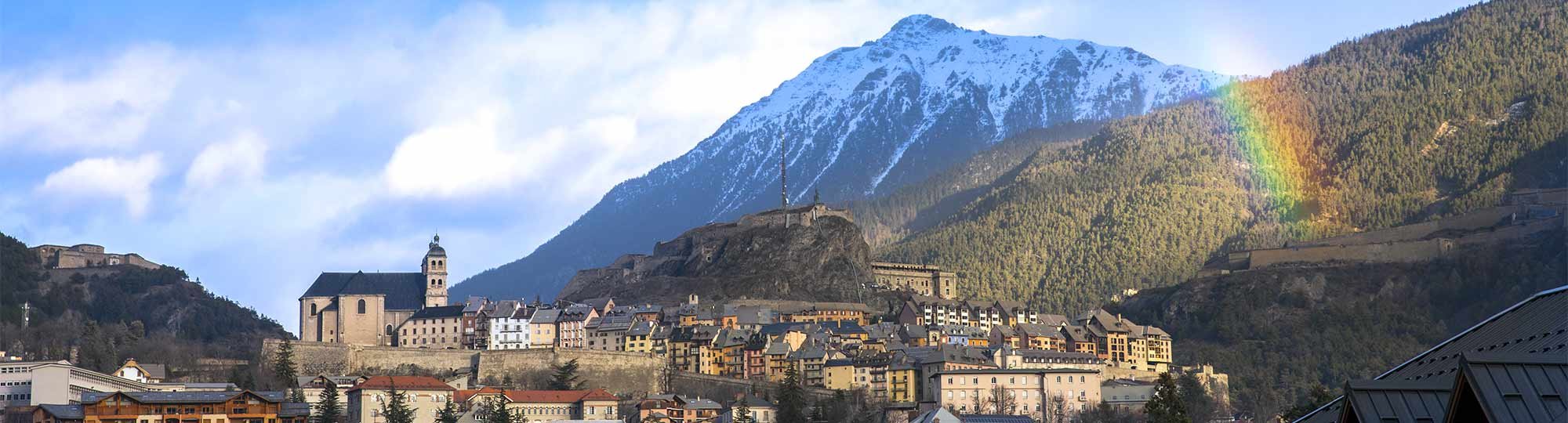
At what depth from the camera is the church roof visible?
13538 cm

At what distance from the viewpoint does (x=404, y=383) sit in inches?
4119

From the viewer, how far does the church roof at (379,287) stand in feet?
444

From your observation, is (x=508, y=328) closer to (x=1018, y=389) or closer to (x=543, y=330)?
(x=543, y=330)

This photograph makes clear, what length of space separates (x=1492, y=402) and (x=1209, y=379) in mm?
109481

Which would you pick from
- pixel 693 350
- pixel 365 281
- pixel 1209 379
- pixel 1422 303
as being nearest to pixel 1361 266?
pixel 1422 303

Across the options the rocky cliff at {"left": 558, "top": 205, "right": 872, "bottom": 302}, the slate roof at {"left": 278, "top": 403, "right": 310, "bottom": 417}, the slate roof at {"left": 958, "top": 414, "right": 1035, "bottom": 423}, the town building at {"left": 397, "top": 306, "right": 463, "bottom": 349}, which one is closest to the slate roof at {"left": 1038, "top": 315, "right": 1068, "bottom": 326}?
the rocky cliff at {"left": 558, "top": 205, "right": 872, "bottom": 302}

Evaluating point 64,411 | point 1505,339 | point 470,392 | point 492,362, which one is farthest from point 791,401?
point 1505,339

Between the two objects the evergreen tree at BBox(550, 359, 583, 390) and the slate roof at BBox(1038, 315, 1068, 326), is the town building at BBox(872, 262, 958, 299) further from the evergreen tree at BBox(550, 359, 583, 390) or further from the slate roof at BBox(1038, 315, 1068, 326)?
the evergreen tree at BBox(550, 359, 583, 390)

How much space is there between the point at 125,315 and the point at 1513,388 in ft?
463

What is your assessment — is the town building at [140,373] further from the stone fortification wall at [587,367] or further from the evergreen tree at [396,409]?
the stone fortification wall at [587,367]

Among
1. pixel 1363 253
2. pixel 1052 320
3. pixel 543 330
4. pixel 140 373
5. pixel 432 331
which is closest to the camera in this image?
pixel 140 373

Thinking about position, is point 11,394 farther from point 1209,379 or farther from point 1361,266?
point 1361,266

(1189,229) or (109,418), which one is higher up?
(1189,229)

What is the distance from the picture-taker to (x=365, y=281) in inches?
5389
